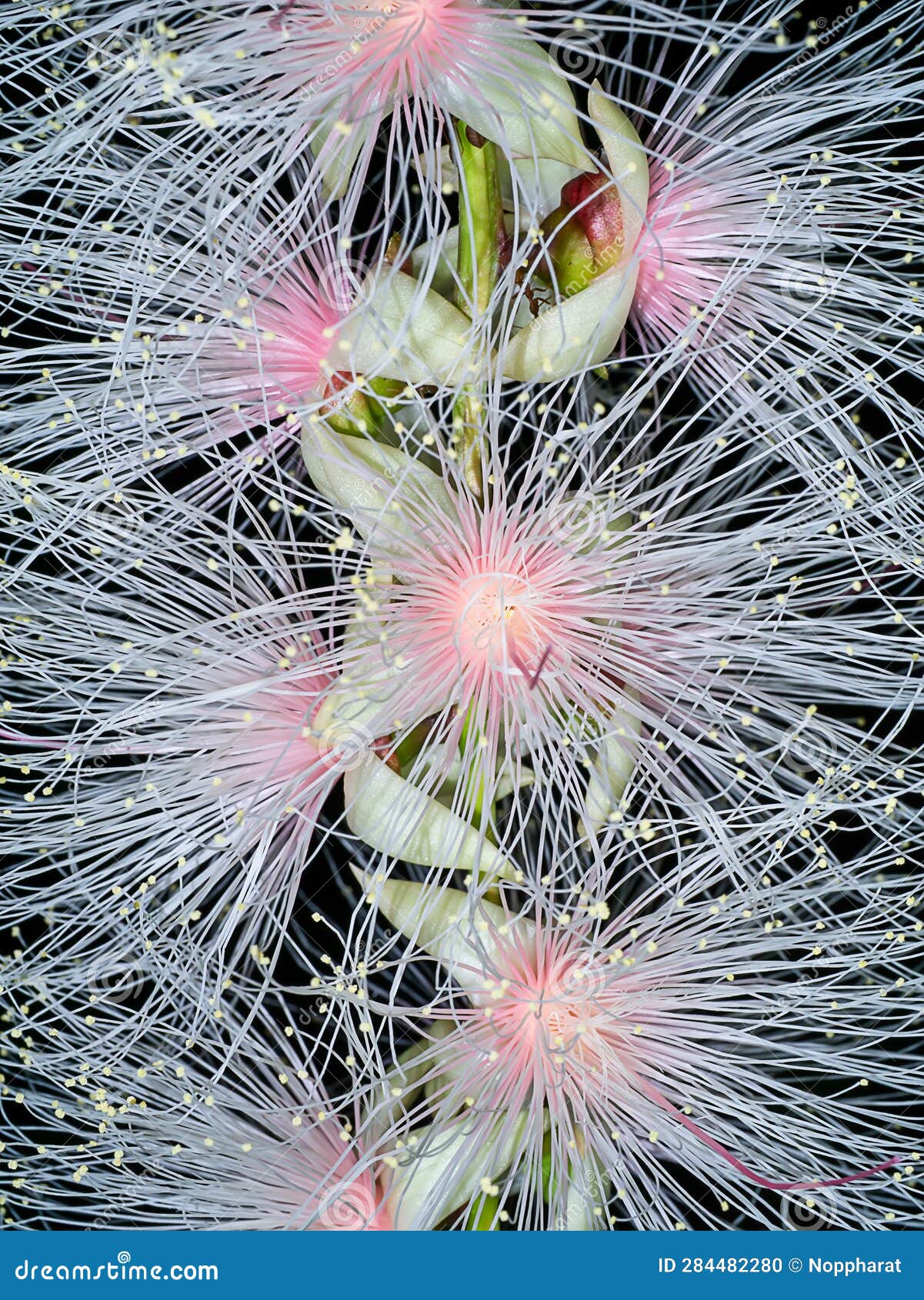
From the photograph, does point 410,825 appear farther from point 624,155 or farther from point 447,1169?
point 624,155

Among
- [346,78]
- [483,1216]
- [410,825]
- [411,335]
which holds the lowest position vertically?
[483,1216]

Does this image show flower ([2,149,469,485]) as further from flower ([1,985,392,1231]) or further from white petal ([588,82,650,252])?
flower ([1,985,392,1231])

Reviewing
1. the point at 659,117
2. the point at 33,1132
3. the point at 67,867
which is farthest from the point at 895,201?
the point at 33,1132

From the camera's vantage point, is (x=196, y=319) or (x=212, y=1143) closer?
(x=196, y=319)

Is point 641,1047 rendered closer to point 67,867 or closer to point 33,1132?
point 67,867

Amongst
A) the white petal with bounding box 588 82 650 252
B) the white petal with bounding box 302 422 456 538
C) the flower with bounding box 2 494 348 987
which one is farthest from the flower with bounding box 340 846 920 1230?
the white petal with bounding box 588 82 650 252

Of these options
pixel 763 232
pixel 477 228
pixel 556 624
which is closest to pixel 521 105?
pixel 477 228

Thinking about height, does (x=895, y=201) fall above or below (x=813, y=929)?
above
